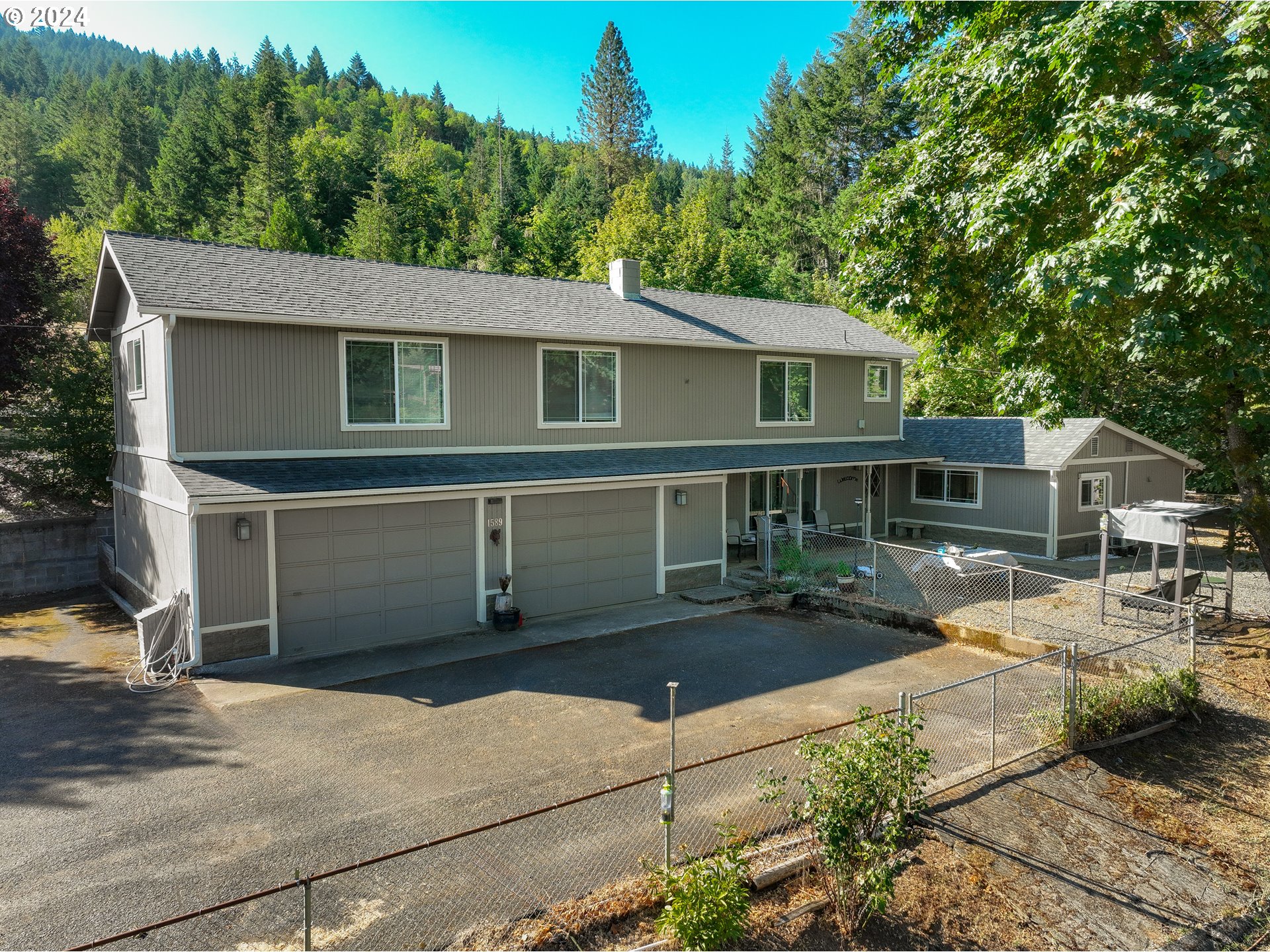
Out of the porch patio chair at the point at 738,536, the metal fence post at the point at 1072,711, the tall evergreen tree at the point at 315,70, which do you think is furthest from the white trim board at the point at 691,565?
the tall evergreen tree at the point at 315,70

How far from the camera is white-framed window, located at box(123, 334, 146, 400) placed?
13.1 m

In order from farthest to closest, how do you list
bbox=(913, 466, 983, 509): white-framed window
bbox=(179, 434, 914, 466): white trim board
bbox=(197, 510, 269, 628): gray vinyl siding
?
bbox=(913, 466, 983, 509): white-framed window < bbox=(179, 434, 914, 466): white trim board < bbox=(197, 510, 269, 628): gray vinyl siding

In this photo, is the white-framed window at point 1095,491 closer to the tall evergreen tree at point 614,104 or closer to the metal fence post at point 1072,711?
the metal fence post at point 1072,711

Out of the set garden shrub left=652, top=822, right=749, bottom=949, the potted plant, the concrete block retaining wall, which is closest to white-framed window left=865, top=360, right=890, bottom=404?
the potted plant

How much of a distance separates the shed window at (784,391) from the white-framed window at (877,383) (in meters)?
2.41

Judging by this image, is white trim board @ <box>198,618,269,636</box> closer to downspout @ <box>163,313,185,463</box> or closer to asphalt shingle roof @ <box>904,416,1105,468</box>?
downspout @ <box>163,313,185,463</box>

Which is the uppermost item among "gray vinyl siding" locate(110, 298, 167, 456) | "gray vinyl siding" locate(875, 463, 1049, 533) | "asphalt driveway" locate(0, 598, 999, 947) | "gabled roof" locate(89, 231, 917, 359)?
"gabled roof" locate(89, 231, 917, 359)

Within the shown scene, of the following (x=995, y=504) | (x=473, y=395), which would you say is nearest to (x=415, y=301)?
(x=473, y=395)

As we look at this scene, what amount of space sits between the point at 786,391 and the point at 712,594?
248 inches

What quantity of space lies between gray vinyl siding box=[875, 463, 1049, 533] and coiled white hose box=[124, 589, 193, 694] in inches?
709

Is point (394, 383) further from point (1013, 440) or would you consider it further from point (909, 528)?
point (1013, 440)

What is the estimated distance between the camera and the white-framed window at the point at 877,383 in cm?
2058

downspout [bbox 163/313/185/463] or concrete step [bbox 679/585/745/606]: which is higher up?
downspout [bbox 163/313/185/463]

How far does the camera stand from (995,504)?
19922mm
